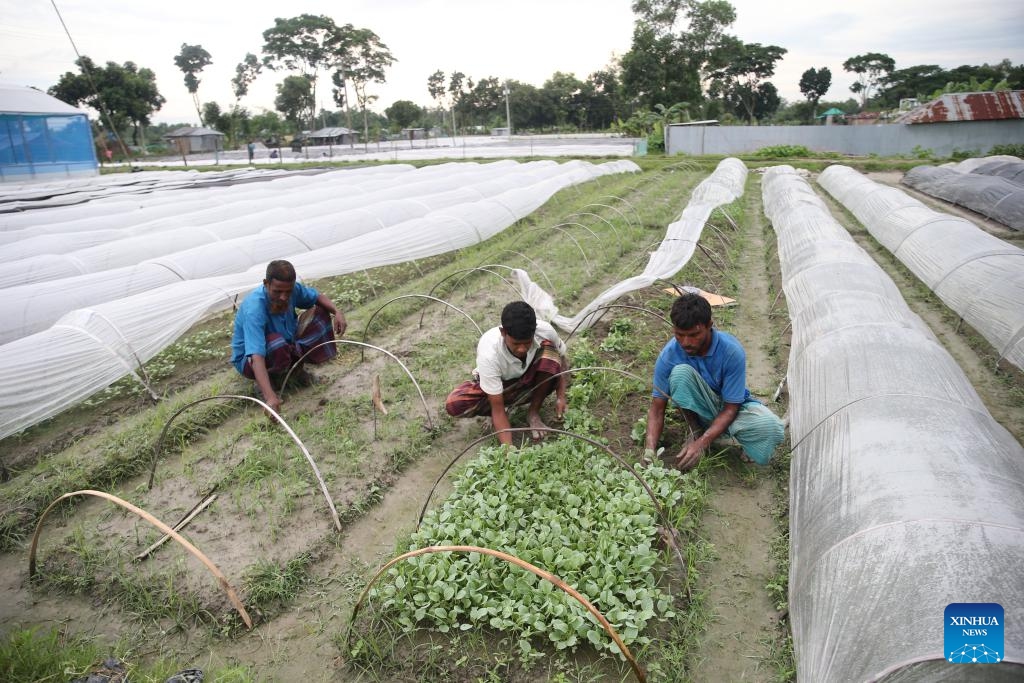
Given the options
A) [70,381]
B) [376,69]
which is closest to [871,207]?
[70,381]

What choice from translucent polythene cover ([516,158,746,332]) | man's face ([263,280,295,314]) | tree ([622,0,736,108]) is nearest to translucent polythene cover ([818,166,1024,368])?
translucent polythene cover ([516,158,746,332])

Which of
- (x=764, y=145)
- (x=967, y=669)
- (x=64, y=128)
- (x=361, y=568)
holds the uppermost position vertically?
(x=64, y=128)

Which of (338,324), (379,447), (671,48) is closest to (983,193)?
(338,324)

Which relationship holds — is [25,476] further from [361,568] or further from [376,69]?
[376,69]

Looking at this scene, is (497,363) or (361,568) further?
(497,363)

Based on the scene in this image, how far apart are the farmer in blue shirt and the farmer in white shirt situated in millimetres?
1758

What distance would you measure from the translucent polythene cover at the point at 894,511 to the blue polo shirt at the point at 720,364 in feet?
1.90

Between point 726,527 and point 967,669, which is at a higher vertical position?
point 967,669

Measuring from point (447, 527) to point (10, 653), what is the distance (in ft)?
7.57

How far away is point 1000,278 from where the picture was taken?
A: 6.68 metres

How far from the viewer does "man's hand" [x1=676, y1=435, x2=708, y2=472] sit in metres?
3.97

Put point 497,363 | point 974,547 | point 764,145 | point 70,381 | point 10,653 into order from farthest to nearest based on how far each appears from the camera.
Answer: point 764,145 < point 70,381 < point 497,363 < point 10,653 < point 974,547

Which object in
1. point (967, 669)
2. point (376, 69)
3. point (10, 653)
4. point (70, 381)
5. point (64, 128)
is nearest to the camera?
point (967, 669)

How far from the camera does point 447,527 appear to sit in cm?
359
